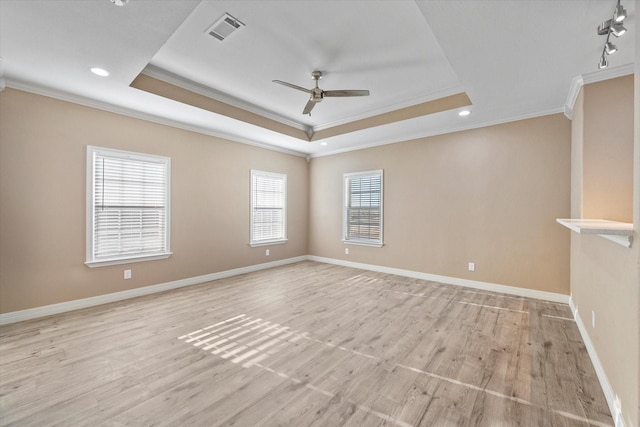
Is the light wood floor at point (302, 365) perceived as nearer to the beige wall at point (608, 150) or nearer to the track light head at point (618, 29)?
the beige wall at point (608, 150)

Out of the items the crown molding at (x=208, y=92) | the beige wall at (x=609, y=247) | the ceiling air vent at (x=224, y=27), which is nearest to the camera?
the beige wall at (x=609, y=247)

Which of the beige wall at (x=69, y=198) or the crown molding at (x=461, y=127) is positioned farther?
the crown molding at (x=461, y=127)

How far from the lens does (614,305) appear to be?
176 cm

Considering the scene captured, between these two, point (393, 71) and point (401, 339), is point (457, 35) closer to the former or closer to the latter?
point (393, 71)

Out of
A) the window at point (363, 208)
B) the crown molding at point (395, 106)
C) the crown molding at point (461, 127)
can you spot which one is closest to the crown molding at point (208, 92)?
the crown molding at point (395, 106)

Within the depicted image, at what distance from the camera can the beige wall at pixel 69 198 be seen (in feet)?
9.86

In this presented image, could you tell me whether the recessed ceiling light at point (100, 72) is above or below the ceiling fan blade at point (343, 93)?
above

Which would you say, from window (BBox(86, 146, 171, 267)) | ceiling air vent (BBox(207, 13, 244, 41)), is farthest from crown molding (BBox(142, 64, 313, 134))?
window (BBox(86, 146, 171, 267))

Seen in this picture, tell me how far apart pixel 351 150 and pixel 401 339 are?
4.26 meters

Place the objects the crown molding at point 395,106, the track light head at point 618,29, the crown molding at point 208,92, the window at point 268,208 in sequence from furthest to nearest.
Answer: the window at point 268,208
the crown molding at point 395,106
the crown molding at point 208,92
the track light head at point 618,29

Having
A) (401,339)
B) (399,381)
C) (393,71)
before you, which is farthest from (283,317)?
(393,71)

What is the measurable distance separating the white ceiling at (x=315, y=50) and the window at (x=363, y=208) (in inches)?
68.2

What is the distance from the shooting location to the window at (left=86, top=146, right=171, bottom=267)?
11.6 feet

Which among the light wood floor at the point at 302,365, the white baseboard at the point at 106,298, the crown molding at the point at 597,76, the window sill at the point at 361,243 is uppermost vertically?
the crown molding at the point at 597,76
